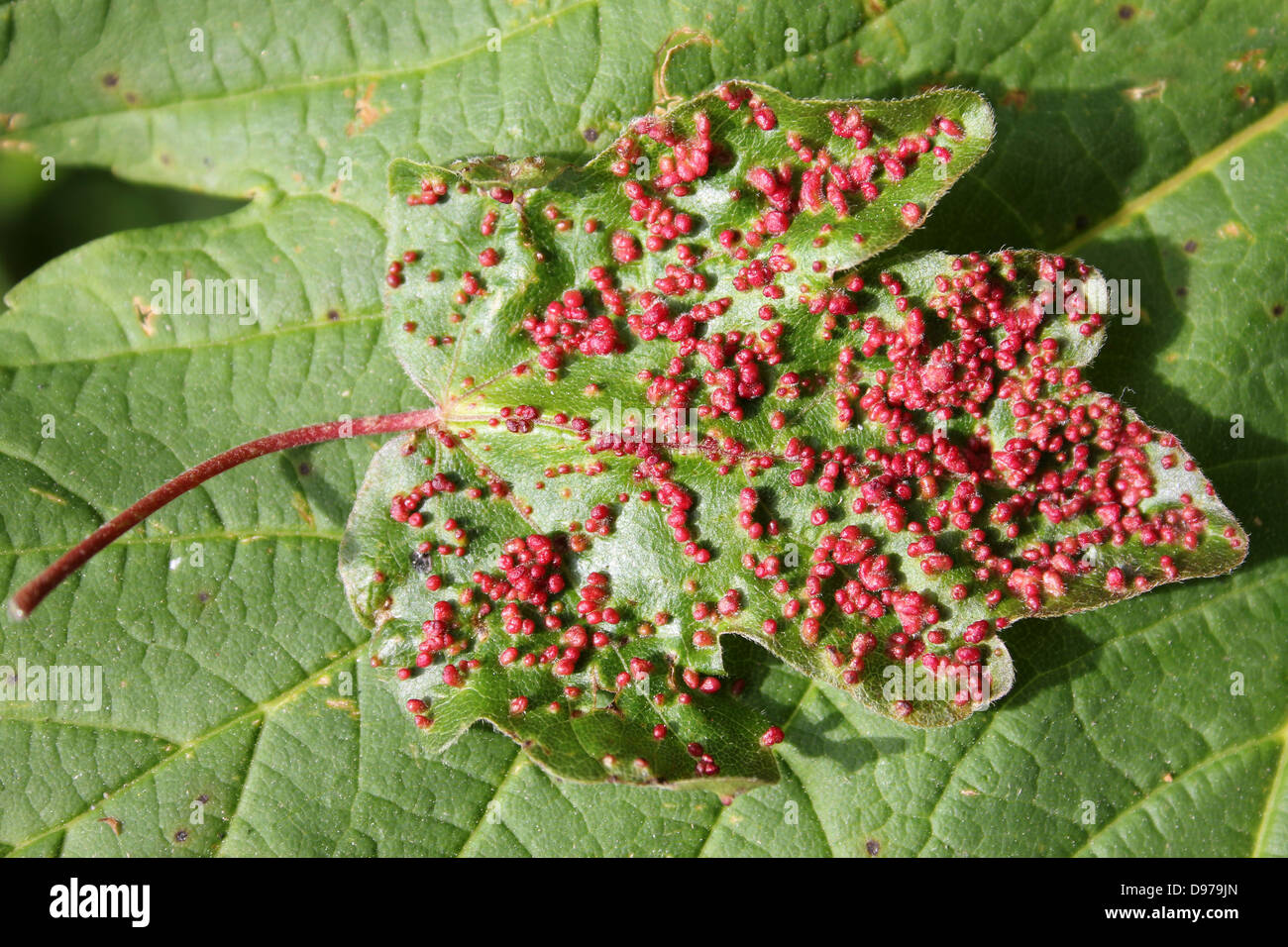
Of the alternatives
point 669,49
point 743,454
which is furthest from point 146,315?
point 743,454

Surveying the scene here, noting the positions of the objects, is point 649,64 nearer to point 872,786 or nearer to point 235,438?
point 235,438

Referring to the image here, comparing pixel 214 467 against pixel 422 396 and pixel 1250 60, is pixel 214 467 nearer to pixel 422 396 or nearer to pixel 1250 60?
pixel 422 396

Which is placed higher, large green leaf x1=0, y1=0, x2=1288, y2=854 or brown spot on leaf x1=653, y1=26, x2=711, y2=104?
brown spot on leaf x1=653, y1=26, x2=711, y2=104

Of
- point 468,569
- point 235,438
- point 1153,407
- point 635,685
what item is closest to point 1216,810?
point 1153,407

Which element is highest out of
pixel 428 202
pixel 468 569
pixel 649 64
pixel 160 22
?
pixel 160 22

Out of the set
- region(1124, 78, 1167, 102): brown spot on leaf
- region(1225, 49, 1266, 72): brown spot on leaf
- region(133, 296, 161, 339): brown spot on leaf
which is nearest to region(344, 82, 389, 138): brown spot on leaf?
region(133, 296, 161, 339): brown spot on leaf

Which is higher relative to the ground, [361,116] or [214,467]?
[361,116]

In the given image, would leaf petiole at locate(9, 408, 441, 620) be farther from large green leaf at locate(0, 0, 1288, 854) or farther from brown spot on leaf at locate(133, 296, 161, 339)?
brown spot on leaf at locate(133, 296, 161, 339)

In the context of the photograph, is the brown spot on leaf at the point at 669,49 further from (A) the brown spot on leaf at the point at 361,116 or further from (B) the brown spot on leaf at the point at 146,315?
(B) the brown spot on leaf at the point at 146,315
